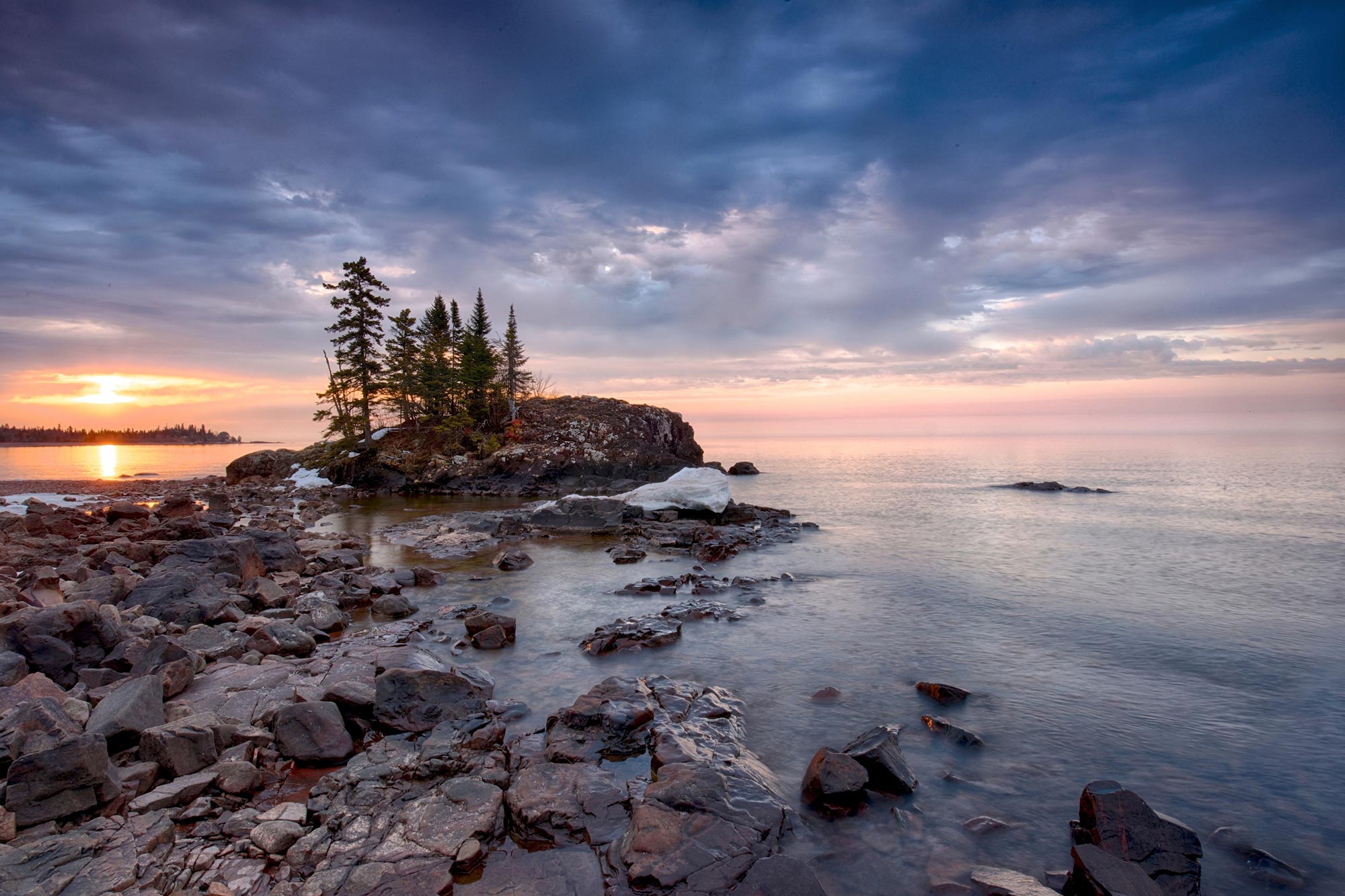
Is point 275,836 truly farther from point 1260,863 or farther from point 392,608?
point 1260,863

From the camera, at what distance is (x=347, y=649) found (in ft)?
34.1

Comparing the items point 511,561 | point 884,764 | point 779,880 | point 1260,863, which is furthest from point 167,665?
point 1260,863

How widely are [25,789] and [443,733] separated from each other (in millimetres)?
3598

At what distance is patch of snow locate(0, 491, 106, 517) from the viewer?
2795 centimetres

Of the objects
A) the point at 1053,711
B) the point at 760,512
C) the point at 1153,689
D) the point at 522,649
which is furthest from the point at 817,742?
the point at 760,512

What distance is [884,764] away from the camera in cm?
661

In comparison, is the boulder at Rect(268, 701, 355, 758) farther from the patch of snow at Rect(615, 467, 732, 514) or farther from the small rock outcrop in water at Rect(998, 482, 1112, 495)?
the small rock outcrop in water at Rect(998, 482, 1112, 495)

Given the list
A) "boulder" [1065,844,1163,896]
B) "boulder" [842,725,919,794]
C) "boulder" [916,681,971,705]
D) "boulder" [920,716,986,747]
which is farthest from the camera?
"boulder" [916,681,971,705]

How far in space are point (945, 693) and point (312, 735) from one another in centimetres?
896

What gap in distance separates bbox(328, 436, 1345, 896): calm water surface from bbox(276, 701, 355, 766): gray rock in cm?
221

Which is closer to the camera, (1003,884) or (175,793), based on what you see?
(1003,884)

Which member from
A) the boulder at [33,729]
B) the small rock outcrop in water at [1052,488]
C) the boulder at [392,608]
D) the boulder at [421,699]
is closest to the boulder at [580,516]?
the boulder at [392,608]

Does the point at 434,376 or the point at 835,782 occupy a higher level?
the point at 434,376

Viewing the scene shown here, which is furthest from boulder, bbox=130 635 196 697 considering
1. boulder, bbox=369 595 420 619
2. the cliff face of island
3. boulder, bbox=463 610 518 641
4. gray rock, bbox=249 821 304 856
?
the cliff face of island
